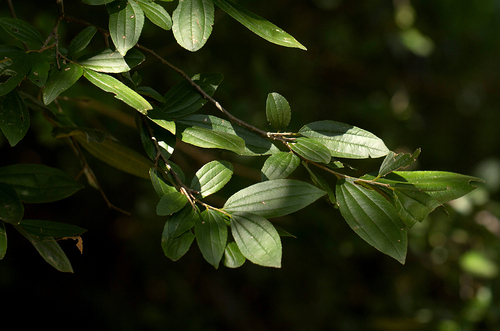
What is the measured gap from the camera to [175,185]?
47 cm

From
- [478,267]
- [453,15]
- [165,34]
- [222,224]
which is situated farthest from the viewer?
[453,15]

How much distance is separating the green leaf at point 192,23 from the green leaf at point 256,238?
200mm

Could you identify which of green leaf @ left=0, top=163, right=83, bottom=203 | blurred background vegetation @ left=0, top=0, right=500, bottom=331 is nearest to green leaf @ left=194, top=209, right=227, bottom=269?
green leaf @ left=0, top=163, right=83, bottom=203

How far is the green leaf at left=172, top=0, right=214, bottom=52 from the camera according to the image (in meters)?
0.45

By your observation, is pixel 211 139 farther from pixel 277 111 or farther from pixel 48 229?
pixel 48 229

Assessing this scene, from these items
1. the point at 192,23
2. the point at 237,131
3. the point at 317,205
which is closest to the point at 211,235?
the point at 237,131

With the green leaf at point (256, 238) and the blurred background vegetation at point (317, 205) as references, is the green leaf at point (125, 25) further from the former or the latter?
the blurred background vegetation at point (317, 205)

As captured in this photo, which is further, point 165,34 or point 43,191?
point 165,34

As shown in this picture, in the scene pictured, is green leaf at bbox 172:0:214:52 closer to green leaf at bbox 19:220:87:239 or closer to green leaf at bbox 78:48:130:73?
green leaf at bbox 78:48:130:73

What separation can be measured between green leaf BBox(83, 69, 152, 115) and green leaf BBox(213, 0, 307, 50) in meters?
0.16

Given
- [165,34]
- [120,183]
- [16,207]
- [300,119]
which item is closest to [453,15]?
[300,119]

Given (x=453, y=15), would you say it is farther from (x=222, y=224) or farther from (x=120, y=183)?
(x=222, y=224)

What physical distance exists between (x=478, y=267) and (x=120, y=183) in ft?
4.90

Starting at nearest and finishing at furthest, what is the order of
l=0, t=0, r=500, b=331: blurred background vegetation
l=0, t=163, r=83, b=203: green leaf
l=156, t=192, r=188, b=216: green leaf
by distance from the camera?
l=156, t=192, r=188, b=216: green leaf → l=0, t=163, r=83, b=203: green leaf → l=0, t=0, r=500, b=331: blurred background vegetation
